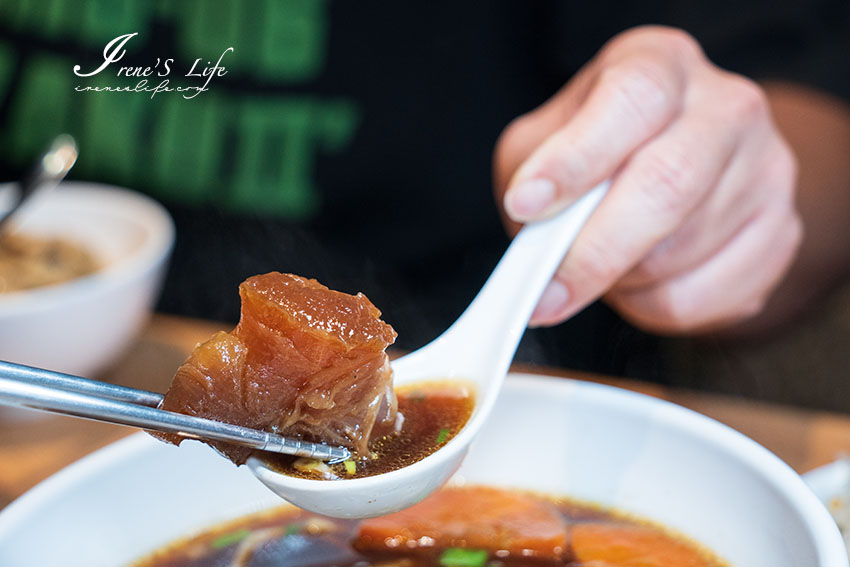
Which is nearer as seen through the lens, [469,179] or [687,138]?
[687,138]

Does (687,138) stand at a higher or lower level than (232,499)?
higher

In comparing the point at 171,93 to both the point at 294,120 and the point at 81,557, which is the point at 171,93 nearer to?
the point at 294,120

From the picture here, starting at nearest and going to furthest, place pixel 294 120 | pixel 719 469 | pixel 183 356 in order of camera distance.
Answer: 1. pixel 719 469
2. pixel 183 356
3. pixel 294 120

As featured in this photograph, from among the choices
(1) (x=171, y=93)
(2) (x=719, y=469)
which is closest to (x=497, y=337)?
(2) (x=719, y=469)

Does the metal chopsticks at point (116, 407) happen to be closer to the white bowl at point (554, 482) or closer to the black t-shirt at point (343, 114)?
the white bowl at point (554, 482)

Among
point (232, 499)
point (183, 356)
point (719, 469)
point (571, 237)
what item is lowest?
point (183, 356)

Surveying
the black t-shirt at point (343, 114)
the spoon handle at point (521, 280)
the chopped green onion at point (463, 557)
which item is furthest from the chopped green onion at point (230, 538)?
the black t-shirt at point (343, 114)

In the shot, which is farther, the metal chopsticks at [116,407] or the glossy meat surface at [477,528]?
the glossy meat surface at [477,528]
